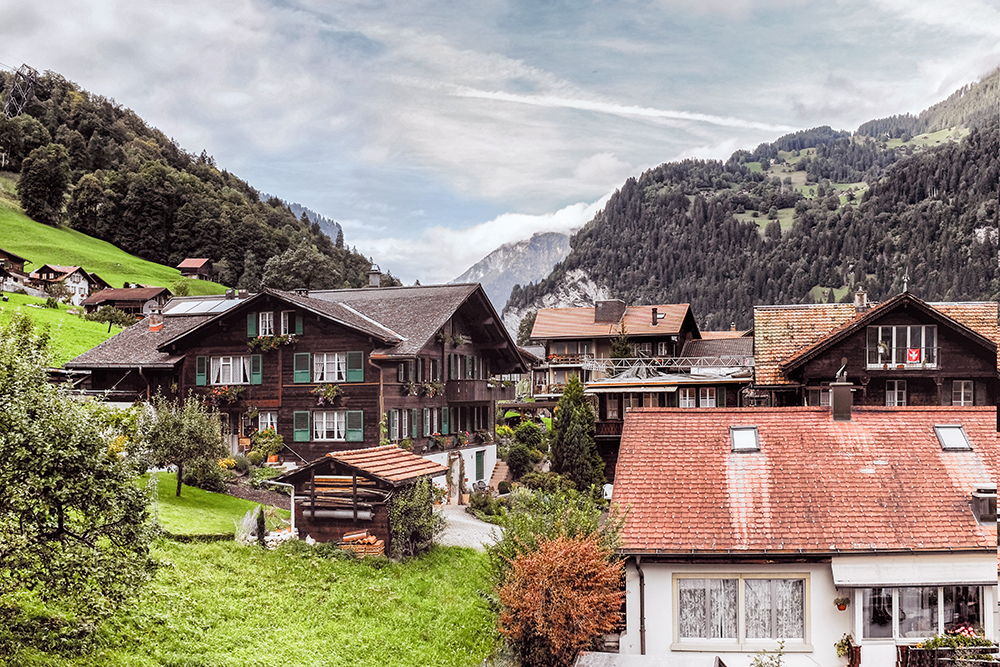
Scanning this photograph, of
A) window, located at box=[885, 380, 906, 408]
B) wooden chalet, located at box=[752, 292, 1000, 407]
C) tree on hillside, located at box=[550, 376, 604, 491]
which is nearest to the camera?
wooden chalet, located at box=[752, 292, 1000, 407]

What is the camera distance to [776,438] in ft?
59.3

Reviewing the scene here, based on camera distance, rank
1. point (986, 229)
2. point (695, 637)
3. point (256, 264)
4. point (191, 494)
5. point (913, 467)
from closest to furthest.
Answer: point (695, 637)
point (913, 467)
point (191, 494)
point (986, 229)
point (256, 264)

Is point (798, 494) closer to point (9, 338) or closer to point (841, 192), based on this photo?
point (9, 338)

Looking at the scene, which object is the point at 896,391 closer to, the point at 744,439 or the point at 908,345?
the point at 908,345

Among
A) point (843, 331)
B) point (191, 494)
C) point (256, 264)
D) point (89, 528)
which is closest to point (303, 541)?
point (191, 494)

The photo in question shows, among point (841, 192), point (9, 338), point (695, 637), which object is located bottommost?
point (695, 637)

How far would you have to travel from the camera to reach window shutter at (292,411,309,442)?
111ft

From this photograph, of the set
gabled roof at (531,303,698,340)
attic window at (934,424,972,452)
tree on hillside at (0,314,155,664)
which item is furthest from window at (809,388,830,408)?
gabled roof at (531,303,698,340)

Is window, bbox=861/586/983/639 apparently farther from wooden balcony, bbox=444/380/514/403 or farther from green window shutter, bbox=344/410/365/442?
wooden balcony, bbox=444/380/514/403

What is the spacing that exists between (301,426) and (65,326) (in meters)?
27.5

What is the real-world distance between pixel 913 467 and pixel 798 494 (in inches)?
102

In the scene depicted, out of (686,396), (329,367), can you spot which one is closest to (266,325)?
(329,367)

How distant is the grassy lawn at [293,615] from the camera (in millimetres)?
14695

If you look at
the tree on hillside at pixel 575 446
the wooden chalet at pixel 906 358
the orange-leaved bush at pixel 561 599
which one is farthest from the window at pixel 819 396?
the orange-leaved bush at pixel 561 599
